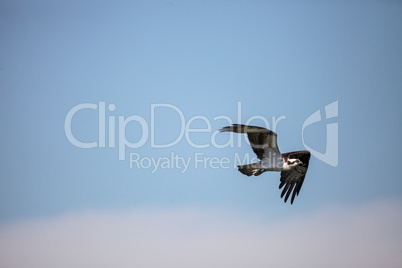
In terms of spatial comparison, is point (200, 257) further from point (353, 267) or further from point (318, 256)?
point (353, 267)

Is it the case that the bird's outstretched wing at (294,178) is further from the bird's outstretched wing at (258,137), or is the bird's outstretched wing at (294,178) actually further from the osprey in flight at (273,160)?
the bird's outstretched wing at (258,137)

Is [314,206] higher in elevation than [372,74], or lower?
lower

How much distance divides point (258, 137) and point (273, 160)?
179 millimetres

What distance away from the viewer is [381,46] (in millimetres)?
2543

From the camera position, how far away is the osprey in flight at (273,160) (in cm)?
231

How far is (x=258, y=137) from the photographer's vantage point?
2.31 meters

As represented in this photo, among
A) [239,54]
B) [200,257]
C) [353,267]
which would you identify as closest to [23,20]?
[239,54]

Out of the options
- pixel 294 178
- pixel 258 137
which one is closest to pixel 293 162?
pixel 294 178

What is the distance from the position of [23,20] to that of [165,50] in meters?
0.88

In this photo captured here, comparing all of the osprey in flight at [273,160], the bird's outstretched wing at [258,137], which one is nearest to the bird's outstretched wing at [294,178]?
the osprey in flight at [273,160]

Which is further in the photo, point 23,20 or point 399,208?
point 399,208

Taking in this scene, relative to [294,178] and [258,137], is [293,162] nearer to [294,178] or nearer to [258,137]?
[294,178]

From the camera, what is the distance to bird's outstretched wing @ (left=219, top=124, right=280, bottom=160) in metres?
2.30

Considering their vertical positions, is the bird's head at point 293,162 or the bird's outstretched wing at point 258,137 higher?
the bird's outstretched wing at point 258,137
